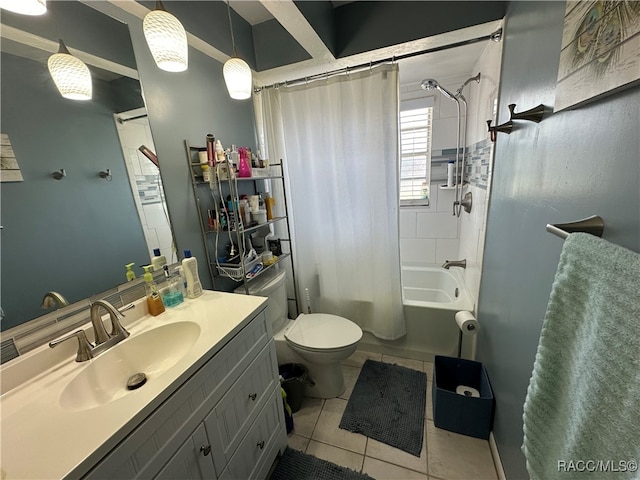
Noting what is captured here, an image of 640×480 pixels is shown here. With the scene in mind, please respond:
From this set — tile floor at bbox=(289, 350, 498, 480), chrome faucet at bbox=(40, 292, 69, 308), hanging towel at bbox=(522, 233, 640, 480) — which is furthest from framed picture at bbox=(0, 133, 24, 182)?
tile floor at bbox=(289, 350, 498, 480)

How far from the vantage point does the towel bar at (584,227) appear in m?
0.55

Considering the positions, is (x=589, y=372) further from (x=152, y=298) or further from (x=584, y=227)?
(x=152, y=298)

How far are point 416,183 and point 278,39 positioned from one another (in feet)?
5.63

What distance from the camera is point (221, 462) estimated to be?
892 millimetres

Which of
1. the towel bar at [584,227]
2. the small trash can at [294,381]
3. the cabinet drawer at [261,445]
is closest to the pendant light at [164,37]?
the towel bar at [584,227]

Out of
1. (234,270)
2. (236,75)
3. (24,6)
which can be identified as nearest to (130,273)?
(234,270)

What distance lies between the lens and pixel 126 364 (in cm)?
93

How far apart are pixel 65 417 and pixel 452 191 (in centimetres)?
A: 278

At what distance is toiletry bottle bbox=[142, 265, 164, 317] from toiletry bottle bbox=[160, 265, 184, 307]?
0.12 ft

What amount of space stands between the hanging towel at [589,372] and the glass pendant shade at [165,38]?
4.26 feet

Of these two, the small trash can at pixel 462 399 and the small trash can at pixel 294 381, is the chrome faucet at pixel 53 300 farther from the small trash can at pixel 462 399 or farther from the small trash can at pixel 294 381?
the small trash can at pixel 462 399

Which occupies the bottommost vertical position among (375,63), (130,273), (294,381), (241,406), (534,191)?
(294,381)

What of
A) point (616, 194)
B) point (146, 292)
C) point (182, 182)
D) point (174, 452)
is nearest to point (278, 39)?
point (182, 182)

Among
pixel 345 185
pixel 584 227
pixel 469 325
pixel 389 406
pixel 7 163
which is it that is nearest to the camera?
pixel 584 227
